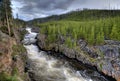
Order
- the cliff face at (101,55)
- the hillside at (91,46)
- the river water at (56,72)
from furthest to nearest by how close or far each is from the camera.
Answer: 1. the hillside at (91,46)
2. the cliff face at (101,55)
3. the river water at (56,72)

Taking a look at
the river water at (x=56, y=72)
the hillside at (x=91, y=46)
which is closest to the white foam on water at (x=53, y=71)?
the river water at (x=56, y=72)

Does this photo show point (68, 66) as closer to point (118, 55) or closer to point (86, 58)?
point (86, 58)

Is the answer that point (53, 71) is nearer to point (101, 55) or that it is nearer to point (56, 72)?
point (56, 72)

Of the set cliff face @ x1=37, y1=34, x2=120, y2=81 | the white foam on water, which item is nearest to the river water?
the white foam on water

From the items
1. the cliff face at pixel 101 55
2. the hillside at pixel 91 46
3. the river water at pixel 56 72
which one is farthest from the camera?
the hillside at pixel 91 46

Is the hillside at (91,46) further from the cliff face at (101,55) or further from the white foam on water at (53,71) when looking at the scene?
the white foam on water at (53,71)

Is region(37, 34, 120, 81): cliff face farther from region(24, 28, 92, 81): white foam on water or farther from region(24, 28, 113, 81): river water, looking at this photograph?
region(24, 28, 92, 81): white foam on water

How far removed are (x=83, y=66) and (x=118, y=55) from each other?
1157 centimetres

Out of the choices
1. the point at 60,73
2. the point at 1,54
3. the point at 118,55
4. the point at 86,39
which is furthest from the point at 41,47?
the point at 1,54

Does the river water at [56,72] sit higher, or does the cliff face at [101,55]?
the cliff face at [101,55]

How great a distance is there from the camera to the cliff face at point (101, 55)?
163 feet

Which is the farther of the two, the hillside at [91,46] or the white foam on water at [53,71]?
the hillside at [91,46]

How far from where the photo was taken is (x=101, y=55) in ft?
181

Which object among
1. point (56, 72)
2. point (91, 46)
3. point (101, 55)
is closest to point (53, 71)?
point (56, 72)
